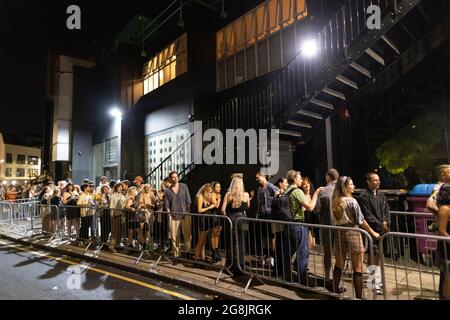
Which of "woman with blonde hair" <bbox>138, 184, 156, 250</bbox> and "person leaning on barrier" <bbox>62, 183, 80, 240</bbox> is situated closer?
"woman with blonde hair" <bbox>138, 184, 156, 250</bbox>

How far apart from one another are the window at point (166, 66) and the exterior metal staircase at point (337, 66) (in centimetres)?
538

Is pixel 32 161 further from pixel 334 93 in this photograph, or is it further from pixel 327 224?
pixel 327 224

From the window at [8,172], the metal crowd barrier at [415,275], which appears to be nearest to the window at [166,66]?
the metal crowd barrier at [415,275]

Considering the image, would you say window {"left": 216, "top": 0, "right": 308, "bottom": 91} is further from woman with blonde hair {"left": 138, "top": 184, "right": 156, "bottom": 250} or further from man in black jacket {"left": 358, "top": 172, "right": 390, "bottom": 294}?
man in black jacket {"left": 358, "top": 172, "right": 390, "bottom": 294}

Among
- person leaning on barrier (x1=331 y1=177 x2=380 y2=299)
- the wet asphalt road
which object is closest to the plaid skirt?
person leaning on barrier (x1=331 y1=177 x2=380 y2=299)

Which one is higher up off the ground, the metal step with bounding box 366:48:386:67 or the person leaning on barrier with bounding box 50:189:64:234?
the metal step with bounding box 366:48:386:67

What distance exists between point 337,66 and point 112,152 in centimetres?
1494

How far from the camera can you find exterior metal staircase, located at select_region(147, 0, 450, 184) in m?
6.16

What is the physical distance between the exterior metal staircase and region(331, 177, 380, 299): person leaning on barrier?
122 inches

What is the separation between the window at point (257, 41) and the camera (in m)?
10.6

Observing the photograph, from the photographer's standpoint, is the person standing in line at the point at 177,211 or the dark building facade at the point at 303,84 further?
the dark building facade at the point at 303,84

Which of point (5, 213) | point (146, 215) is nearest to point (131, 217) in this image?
point (146, 215)

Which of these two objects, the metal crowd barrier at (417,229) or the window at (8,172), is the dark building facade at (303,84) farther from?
the window at (8,172)

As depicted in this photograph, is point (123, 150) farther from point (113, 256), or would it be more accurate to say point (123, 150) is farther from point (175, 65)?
point (113, 256)
